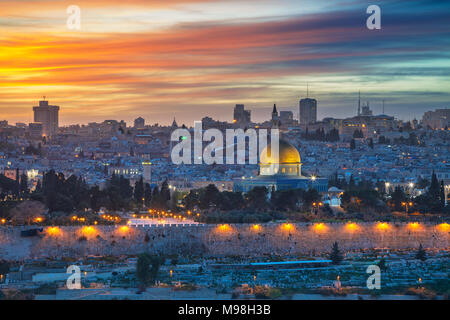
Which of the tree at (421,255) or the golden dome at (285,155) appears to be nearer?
the tree at (421,255)

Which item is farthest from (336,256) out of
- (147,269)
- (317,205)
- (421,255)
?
(317,205)

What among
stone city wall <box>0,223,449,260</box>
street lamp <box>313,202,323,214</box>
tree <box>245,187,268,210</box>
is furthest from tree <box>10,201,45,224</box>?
street lamp <box>313,202,323,214</box>

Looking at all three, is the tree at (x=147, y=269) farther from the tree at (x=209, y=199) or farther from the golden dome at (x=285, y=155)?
the golden dome at (x=285, y=155)

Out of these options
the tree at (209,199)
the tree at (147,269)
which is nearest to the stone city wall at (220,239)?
the tree at (147,269)

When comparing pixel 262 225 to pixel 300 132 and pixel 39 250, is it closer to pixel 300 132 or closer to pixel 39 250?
pixel 39 250

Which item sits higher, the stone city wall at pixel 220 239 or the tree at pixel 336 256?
the stone city wall at pixel 220 239

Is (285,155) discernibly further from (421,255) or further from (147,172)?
(147,172)

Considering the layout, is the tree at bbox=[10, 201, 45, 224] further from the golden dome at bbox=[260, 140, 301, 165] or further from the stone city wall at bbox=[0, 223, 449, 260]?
the golden dome at bbox=[260, 140, 301, 165]
